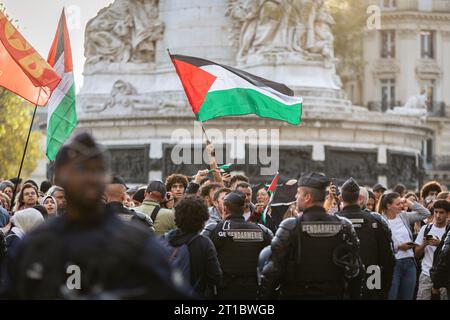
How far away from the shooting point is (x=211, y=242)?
10625 mm

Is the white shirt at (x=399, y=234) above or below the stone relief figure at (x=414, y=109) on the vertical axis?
below

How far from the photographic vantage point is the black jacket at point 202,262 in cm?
Answer: 1052

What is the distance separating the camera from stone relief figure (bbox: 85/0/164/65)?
33.6 metres

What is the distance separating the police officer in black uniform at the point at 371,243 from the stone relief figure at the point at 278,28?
19331mm

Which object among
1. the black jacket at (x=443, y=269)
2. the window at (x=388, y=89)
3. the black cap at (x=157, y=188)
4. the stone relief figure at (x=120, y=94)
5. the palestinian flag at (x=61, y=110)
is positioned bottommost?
the black jacket at (x=443, y=269)

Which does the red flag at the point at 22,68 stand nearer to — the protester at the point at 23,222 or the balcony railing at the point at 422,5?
the protester at the point at 23,222

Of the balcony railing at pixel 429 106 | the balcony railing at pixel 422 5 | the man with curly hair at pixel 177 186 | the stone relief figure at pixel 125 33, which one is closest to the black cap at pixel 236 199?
the man with curly hair at pixel 177 186

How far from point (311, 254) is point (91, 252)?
15.3ft

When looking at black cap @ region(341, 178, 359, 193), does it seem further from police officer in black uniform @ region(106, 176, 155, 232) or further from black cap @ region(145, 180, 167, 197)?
black cap @ region(145, 180, 167, 197)

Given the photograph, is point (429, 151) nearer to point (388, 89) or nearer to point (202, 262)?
point (388, 89)

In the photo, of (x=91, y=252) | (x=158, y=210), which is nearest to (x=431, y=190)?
(x=158, y=210)

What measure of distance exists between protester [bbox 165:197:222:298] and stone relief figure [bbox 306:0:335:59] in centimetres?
2185

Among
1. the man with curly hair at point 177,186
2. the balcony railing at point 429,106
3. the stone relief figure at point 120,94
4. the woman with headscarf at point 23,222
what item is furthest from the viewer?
the balcony railing at point 429,106
